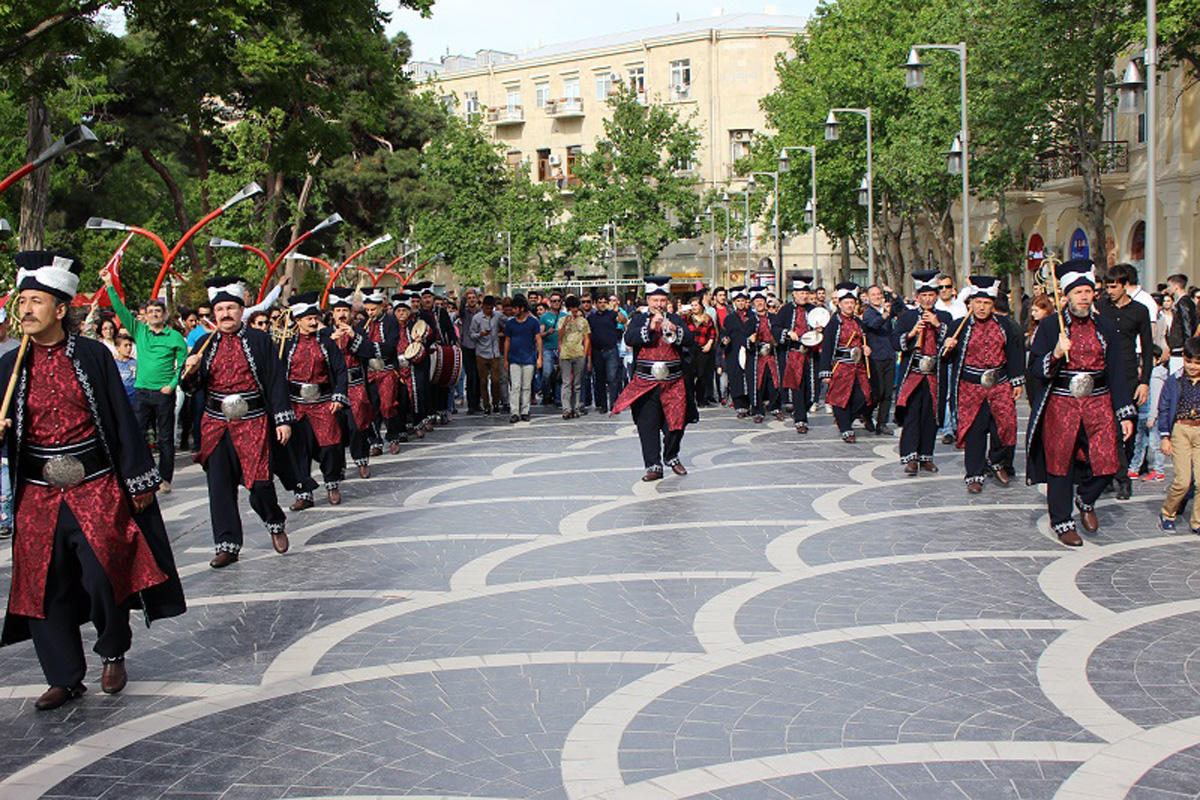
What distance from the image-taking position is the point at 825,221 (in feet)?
173

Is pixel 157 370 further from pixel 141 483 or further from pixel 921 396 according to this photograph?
pixel 141 483

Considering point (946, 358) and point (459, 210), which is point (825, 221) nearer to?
point (459, 210)

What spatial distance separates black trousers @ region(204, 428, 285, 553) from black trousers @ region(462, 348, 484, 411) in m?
13.0

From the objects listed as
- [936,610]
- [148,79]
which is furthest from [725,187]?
[936,610]

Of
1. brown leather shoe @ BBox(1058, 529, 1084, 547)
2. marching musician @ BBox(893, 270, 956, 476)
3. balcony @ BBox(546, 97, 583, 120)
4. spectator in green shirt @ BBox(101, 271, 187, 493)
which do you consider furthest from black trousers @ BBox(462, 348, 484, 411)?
balcony @ BBox(546, 97, 583, 120)

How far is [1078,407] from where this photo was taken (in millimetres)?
10172

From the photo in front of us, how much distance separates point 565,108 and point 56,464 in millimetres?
67012

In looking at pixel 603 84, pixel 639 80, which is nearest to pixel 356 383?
pixel 639 80

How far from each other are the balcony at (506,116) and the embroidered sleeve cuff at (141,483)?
2688 inches

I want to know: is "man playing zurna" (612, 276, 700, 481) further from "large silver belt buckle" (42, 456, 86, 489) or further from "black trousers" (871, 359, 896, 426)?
"large silver belt buckle" (42, 456, 86, 489)

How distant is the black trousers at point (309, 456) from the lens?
487 inches

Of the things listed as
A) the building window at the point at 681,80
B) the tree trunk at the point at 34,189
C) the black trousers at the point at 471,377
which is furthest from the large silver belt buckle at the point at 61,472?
the building window at the point at 681,80

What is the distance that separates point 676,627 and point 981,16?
94.9 feet

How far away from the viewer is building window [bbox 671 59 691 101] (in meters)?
68.5
